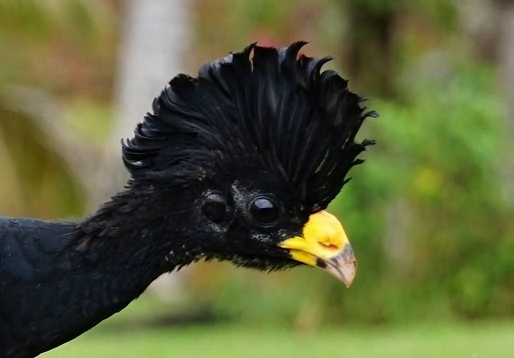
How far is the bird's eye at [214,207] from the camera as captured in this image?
12.9ft

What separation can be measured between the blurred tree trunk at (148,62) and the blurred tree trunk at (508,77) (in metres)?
4.04

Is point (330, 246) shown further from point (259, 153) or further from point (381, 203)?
point (381, 203)

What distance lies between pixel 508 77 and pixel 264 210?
848 cm

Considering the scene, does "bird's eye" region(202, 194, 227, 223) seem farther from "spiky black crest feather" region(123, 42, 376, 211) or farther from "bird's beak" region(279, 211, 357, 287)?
"bird's beak" region(279, 211, 357, 287)

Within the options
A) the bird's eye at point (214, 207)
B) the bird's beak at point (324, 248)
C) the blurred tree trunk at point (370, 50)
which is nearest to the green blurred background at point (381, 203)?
the blurred tree trunk at point (370, 50)

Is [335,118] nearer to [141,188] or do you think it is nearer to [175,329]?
[141,188]

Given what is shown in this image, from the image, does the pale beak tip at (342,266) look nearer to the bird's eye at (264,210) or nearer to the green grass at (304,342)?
the bird's eye at (264,210)

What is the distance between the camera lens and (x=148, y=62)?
1467 centimetres

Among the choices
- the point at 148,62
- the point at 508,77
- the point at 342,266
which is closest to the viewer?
the point at 342,266

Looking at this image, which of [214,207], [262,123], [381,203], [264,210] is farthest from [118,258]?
[381,203]

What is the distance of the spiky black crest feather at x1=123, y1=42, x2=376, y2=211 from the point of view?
3.89 metres

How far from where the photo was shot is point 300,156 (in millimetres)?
3883

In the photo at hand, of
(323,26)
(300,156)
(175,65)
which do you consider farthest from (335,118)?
(175,65)

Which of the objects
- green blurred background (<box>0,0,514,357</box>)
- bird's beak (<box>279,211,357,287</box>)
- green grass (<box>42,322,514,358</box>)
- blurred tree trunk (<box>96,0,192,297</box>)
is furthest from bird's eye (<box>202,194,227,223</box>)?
blurred tree trunk (<box>96,0,192,297</box>)
